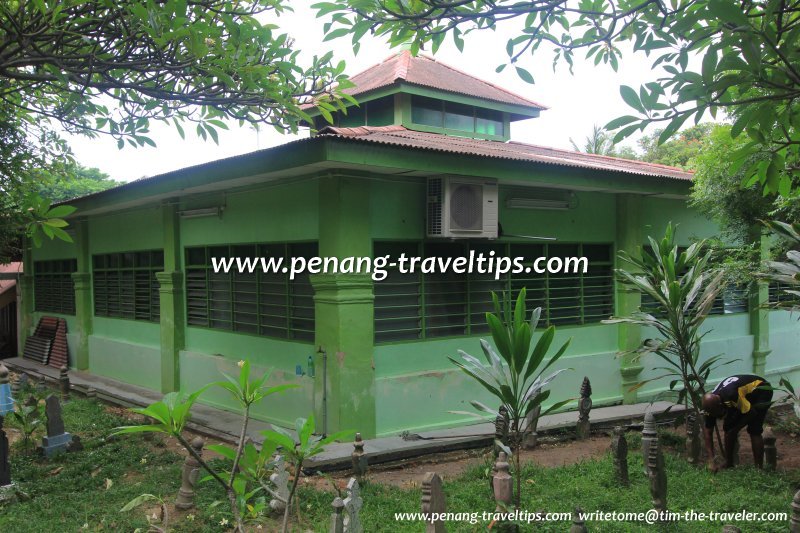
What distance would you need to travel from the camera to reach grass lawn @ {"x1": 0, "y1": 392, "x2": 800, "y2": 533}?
5.53 metres

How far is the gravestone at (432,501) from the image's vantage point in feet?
14.8

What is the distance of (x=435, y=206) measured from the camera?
8.45m

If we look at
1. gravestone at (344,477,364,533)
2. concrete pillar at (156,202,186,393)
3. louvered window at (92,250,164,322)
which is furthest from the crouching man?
louvered window at (92,250,164,322)

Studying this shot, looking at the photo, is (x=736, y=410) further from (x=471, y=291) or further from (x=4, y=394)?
(x=4, y=394)

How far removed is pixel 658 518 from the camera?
5.41m

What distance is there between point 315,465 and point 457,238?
3365mm

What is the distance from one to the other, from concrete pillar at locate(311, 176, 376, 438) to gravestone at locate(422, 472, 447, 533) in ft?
10.7

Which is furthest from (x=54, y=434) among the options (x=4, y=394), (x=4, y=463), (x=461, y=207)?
(x=461, y=207)

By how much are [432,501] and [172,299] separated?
7.80 metres

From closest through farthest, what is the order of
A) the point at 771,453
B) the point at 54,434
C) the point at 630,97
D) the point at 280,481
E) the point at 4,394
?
the point at 630,97 → the point at 280,481 → the point at 771,453 → the point at 4,394 → the point at 54,434

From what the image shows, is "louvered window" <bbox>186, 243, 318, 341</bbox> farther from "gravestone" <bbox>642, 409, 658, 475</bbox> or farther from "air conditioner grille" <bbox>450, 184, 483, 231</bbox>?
"gravestone" <bbox>642, 409, 658, 475</bbox>

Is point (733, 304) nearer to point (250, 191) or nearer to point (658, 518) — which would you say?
point (658, 518)

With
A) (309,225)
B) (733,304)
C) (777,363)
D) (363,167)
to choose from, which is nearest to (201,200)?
(309,225)

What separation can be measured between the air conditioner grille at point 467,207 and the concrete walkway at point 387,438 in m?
2.74
